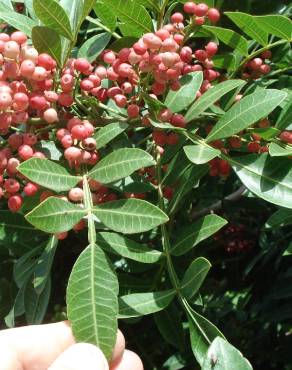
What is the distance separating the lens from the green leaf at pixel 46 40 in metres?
1.20

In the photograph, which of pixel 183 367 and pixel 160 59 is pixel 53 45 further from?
pixel 183 367

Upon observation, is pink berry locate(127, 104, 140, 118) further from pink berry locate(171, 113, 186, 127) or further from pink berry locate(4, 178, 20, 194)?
pink berry locate(4, 178, 20, 194)

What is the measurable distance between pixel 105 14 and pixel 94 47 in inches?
3.2

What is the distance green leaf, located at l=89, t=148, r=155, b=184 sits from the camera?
3.65 ft

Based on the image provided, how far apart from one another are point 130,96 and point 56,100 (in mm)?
187

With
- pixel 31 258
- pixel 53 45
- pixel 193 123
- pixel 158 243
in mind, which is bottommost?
pixel 158 243

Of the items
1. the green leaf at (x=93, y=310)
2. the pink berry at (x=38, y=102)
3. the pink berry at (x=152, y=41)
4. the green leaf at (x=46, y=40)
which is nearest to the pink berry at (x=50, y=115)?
the pink berry at (x=38, y=102)

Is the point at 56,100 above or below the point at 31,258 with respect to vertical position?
above

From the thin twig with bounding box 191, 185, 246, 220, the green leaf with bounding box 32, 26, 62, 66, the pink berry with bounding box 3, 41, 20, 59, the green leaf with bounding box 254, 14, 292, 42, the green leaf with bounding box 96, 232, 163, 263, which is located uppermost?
the green leaf with bounding box 254, 14, 292, 42

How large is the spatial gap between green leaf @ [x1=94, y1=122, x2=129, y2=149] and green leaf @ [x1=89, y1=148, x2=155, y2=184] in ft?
0.16

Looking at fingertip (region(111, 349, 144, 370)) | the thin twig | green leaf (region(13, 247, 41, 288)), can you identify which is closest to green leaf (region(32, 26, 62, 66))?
green leaf (region(13, 247, 41, 288))

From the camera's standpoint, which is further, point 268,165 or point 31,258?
point 31,258

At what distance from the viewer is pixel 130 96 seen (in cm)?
134

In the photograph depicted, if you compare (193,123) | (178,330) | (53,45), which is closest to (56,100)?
(53,45)
